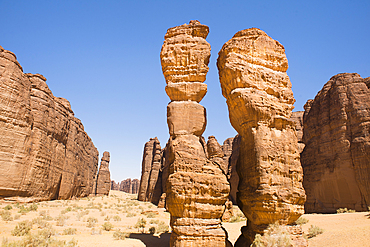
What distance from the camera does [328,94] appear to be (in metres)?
22.9

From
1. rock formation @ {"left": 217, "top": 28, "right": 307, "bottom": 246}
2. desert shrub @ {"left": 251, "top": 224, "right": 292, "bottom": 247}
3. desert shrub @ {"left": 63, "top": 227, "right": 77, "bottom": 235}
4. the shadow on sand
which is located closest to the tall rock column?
rock formation @ {"left": 217, "top": 28, "right": 307, "bottom": 246}

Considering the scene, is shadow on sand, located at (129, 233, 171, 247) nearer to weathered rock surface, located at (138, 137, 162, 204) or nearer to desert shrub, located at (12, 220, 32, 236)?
desert shrub, located at (12, 220, 32, 236)

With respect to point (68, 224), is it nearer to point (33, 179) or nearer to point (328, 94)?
point (33, 179)

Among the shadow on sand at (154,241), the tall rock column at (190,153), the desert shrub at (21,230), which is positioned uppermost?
the tall rock column at (190,153)

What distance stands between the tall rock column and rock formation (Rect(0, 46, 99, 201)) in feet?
41.4

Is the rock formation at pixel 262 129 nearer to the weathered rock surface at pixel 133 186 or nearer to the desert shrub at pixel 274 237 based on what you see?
the desert shrub at pixel 274 237

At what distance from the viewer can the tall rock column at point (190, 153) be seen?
7.82 m

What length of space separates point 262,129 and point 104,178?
150 feet

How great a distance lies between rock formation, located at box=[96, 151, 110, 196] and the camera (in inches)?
1858

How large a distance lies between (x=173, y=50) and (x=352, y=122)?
1743cm

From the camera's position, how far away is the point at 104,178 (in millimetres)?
48781

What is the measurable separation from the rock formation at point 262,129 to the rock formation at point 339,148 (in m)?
13.3

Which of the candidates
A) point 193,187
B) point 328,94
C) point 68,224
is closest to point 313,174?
point 328,94

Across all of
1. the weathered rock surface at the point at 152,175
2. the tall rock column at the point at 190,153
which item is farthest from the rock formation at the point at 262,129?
the weathered rock surface at the point at 152,175
